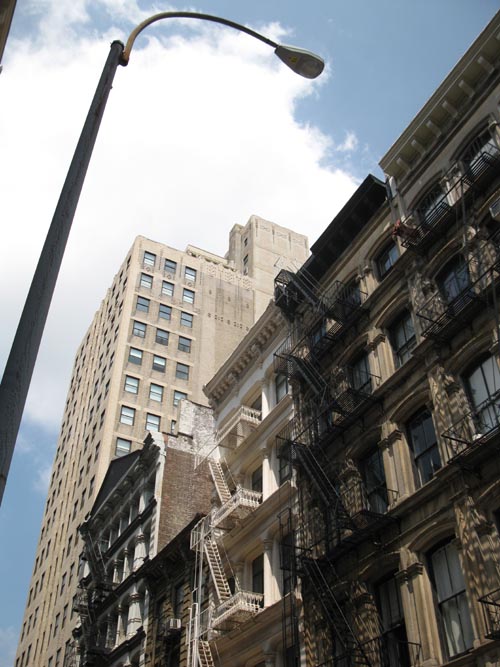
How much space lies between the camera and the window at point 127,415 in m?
69.6

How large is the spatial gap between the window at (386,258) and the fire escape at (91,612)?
1045 inches

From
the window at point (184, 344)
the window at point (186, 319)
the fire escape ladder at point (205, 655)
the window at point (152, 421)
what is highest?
the window at point (186, 319)

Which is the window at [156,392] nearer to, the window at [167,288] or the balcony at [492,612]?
the window at [167,288]

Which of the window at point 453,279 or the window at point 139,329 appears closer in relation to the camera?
the window at point 453,279

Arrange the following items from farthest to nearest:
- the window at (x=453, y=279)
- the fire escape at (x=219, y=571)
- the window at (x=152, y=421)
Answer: the window at (x=152, y=421), the fire escape at (x=219, y=571), the window at (x=453, y=279)

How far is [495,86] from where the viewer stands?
2314 cm

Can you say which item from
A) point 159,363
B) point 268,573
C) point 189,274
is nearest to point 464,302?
point 268,573

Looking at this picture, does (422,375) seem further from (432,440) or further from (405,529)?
(405,529)

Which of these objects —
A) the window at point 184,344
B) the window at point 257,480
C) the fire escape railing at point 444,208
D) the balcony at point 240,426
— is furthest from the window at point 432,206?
the window at point 184,344

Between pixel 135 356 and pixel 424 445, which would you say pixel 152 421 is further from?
pixel 424 445

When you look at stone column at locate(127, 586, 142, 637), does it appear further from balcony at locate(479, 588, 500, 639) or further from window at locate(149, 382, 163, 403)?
window at locate(149, 382, 163, 403)

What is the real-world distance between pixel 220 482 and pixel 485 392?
16783mm

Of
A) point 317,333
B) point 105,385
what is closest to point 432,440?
point 317,333

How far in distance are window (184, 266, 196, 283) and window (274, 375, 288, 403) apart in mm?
54859
